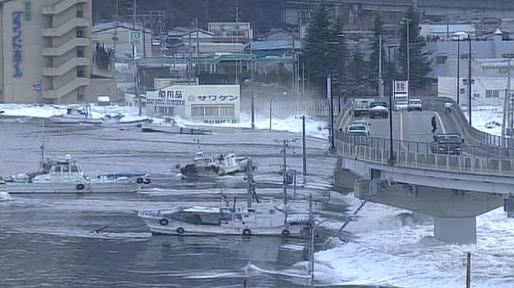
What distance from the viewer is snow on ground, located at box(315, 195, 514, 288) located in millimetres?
12062

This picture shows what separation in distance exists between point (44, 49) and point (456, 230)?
25.1m

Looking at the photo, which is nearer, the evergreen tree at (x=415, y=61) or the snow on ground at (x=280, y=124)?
the snow on ground at (x=280, y=124)

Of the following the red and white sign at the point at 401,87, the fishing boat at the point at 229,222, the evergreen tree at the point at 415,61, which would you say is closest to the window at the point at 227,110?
the evergreen tree at the point at 415,61

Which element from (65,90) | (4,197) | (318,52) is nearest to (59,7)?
(65,90)

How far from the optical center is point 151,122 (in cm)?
3253

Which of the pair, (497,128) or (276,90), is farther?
(276,90)

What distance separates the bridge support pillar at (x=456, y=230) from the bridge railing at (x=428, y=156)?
662 mm

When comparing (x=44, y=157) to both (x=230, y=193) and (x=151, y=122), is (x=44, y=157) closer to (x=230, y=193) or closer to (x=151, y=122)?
(x=230, y=193)

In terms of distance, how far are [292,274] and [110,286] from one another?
1656 mm

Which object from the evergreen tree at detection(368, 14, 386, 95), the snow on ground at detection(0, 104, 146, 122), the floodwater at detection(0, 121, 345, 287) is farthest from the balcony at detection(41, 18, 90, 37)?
the floodwater at detection(0, 121, 345, 287)

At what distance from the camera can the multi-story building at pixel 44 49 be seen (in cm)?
3722

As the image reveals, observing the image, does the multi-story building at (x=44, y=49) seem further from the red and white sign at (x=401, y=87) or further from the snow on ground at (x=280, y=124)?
the red and white sign at (x=401, y=87)

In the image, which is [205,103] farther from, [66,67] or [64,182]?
[64,182]

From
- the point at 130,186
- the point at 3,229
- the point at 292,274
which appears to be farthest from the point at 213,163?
the point at 292,274
